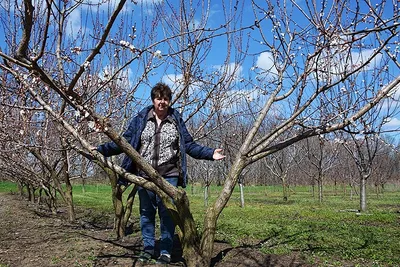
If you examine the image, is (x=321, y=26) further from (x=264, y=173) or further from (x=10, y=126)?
(x=264, y=173)

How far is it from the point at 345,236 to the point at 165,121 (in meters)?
3.71

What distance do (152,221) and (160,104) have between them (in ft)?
3.82

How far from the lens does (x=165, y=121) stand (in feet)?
11.9

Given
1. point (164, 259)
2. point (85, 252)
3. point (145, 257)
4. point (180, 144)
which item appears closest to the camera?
point (180, 144)

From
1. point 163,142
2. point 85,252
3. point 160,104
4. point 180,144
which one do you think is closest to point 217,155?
point 180,144

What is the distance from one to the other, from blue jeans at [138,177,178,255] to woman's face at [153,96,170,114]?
0.62 meters

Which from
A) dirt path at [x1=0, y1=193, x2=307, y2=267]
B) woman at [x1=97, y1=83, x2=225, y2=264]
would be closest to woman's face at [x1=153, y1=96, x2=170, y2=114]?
woman at [x1=97, y1=83, x2=225, y2=264]

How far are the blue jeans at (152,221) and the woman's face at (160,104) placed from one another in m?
0.62

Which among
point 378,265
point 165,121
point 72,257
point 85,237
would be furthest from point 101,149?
point 378,265

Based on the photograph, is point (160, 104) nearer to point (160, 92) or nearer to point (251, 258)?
point (160, 92)

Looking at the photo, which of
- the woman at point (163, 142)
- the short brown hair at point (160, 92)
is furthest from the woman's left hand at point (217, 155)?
the short brown hair at point (160, 92)

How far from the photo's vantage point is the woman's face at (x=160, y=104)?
353 cm

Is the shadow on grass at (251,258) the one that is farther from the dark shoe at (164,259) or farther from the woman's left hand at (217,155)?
the woman's left hand at (217,155)

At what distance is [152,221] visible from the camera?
3.86 m
